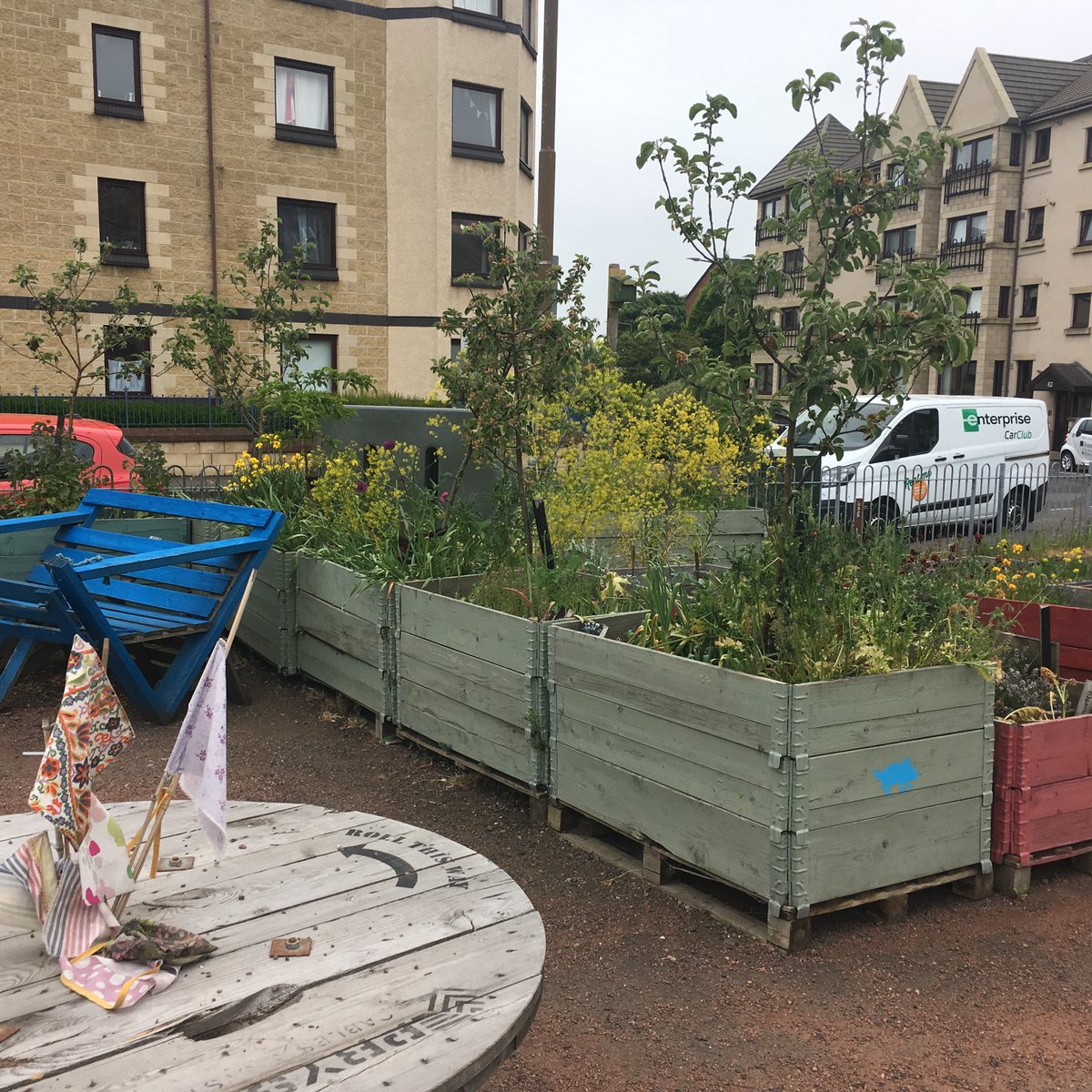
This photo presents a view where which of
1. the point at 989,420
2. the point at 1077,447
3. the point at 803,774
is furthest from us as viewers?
the point at 1077,447

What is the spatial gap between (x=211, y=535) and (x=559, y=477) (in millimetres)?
3242

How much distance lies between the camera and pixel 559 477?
6918 mm

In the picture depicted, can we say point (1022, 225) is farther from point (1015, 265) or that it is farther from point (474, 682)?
point (474, 682)

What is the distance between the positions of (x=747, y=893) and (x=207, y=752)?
7.56ft

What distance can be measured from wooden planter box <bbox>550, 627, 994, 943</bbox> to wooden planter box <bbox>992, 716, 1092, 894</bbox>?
4.3 inches

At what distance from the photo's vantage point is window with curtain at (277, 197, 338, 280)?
22.6 meters

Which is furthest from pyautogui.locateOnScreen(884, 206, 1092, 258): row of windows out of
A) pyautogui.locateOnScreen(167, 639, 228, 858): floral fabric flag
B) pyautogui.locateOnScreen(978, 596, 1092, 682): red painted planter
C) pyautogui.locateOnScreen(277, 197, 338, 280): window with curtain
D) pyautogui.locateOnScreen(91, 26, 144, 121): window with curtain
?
pyautogui.locateOnScreen(167, 639, 228, 858): floral fabric flag

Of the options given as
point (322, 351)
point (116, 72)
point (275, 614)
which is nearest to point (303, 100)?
point (116, 72)

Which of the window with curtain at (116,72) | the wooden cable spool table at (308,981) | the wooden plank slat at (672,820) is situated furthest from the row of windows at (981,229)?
the wooden cable spool table at (308,981)

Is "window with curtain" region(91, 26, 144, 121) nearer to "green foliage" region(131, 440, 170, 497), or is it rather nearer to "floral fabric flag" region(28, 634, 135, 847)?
"green foliage" region(131, 440, 170, 497)

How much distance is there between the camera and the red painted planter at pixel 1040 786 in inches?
158

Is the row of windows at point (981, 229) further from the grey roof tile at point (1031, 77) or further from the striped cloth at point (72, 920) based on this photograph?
the striped cloth at point (72, 920)

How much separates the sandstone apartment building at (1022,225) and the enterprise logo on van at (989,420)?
20.9 metres

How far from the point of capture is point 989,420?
15.5m
